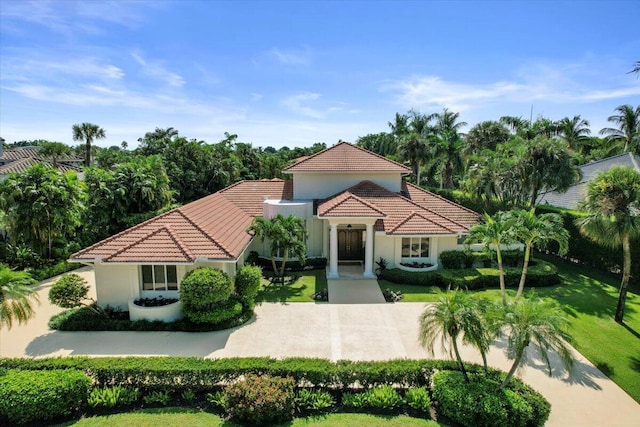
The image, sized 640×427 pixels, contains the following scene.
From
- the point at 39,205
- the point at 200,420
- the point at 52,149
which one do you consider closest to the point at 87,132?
the point at 52,149

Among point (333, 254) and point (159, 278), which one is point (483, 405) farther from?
point (159, 278)

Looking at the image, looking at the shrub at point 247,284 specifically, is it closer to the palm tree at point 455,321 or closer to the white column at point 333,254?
the white column at point 333,254

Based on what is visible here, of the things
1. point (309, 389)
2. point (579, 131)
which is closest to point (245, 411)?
point (309, 389)

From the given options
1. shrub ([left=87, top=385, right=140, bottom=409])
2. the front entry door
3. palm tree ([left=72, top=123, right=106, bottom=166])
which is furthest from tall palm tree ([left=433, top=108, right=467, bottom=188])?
palm tree ([left=72, top=123, right=106, bottom=166])

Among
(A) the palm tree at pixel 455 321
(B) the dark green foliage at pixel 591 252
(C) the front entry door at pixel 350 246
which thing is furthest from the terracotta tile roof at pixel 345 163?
(A) the palm tree at pixel 455 321

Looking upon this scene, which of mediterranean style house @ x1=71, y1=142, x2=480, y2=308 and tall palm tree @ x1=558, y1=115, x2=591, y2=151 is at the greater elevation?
tall palm tree @ x1=558, y1=115, x2=591, y2=151

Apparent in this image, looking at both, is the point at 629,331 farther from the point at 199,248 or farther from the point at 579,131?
the point at 579,131

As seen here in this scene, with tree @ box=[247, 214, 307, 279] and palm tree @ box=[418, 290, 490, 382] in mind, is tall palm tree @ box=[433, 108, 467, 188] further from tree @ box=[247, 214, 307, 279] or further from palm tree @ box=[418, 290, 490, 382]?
palm tree @ box=[418, 290, 490, 382]
